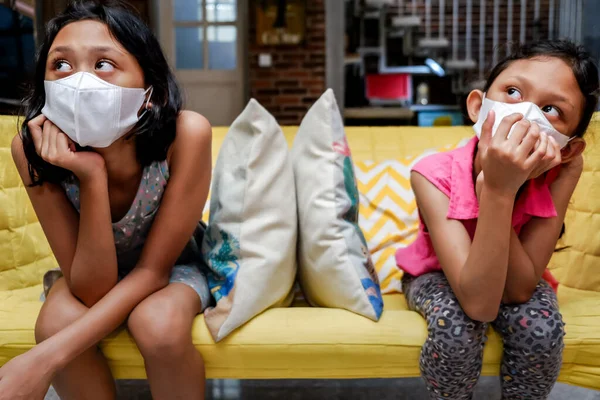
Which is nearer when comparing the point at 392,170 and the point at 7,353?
the point at 7,353

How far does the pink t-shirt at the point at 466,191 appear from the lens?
106 cm

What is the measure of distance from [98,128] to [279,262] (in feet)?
1.41

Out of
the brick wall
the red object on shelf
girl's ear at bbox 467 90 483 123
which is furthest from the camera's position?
the red object on shelf

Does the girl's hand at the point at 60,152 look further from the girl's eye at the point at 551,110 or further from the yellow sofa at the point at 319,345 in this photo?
the girl's eye at the point at 551,110

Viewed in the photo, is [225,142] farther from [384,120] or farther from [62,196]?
[384,120]

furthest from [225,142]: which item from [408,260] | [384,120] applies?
[384,120]

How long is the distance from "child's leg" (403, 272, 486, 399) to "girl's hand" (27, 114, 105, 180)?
25.8 inches

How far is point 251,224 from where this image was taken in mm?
1179

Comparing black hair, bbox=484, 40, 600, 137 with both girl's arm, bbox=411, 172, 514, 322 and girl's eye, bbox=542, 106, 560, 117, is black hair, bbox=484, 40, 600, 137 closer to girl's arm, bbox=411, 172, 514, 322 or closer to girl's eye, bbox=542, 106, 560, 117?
girl's eye, bbox=542, 106, 560, 117

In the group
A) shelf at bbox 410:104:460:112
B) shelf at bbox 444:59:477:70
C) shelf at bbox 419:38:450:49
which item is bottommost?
shelf at bbox 410:104:460:112

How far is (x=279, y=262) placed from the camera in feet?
3.81

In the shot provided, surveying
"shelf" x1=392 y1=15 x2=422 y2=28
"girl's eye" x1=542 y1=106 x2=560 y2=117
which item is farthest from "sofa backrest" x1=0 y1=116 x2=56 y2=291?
"shelf" x1=392 y1=15 x2=422 y2=28

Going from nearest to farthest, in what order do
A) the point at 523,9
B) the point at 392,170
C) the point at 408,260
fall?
the point at 408,260
the point at 392,170
the point at 523,9

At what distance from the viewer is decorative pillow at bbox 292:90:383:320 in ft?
3.75
